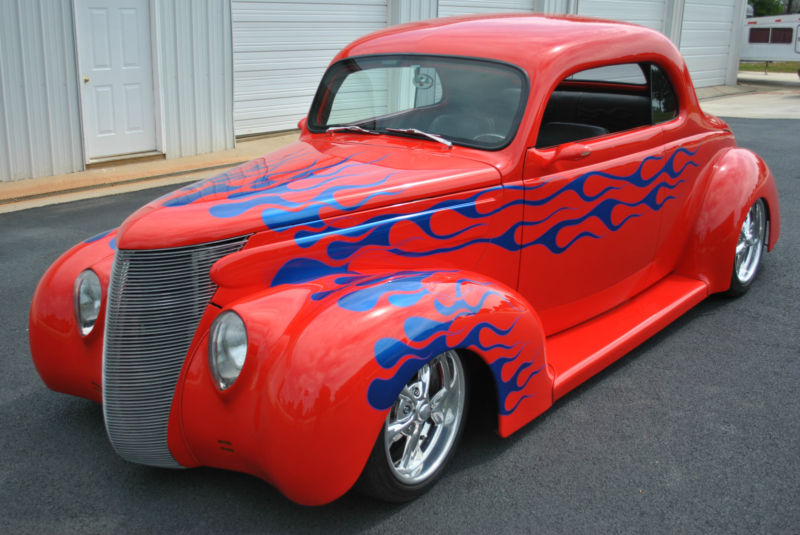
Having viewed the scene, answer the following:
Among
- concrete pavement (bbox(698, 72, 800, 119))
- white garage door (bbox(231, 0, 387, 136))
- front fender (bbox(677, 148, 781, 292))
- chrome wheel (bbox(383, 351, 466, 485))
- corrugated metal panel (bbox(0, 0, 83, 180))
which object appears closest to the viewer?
chrome wheel (bbox(383, 351, 466, 485))

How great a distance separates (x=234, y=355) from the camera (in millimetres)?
2688

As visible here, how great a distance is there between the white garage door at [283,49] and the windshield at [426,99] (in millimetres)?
6889

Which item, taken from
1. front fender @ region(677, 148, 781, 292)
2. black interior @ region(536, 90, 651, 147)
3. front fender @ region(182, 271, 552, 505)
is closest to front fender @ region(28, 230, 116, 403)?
front fender @ region(182, 271, 552, 505)

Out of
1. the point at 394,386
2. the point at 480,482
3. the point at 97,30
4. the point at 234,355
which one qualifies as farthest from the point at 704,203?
the point at 97,30

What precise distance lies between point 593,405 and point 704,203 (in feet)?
5.59

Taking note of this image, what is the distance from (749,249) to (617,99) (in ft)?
4.89

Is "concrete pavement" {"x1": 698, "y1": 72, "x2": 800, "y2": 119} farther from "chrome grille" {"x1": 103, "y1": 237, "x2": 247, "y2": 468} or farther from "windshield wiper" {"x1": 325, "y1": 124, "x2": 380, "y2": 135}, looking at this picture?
"chrome grille" {"x1": 103, "y1": 237, "x2": 247, "y2": 468}

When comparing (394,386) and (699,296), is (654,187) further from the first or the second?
(394,386)

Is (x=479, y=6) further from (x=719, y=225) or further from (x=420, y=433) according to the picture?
(x=420, y=433)

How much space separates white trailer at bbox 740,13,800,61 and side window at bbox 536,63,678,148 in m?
17.4

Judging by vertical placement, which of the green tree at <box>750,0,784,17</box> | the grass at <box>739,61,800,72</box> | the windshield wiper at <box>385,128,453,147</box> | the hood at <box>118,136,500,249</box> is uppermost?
the green tree at <box>750,0,784,17</box>

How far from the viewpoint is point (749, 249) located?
5.11 m

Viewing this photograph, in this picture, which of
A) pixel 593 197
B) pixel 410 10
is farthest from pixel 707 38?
pixel 593 197

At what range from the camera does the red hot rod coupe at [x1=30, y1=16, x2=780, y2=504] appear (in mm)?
2646
